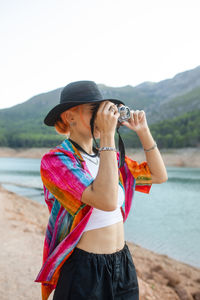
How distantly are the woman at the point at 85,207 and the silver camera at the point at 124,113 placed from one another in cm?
4

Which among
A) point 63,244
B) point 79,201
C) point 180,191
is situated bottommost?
point 180,191

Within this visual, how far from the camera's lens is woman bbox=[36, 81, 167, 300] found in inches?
49.3

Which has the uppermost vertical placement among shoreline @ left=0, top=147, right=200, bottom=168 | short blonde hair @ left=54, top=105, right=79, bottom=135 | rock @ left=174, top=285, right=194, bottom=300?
short blonde hair @ left=54, top=105, right=79, bottom=135

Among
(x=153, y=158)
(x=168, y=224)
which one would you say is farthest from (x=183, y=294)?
(x=168, y=224)

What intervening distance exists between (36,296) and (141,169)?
8.28 ft

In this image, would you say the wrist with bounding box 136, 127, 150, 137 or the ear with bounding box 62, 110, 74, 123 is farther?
the wrist with bounding box 136, 127, 150, 137

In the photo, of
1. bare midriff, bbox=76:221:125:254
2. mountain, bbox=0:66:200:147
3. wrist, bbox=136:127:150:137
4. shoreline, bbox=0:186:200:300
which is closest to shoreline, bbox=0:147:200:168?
shoreline, bbox=0:186:200:300

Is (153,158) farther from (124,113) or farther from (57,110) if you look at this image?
(57,110)

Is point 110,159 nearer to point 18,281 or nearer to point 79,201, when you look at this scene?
point 79,201

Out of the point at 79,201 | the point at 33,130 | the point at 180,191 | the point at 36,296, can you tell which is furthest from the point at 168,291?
the point at 33,130

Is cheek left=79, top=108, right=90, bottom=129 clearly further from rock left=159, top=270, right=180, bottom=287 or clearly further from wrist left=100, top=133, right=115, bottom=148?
rock left=159, top=270, right=180, bottom=287

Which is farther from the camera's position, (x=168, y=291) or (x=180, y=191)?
(x=180, y=191)

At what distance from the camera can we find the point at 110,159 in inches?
49.1

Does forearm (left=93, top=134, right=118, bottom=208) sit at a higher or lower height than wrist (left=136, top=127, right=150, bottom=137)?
lower
